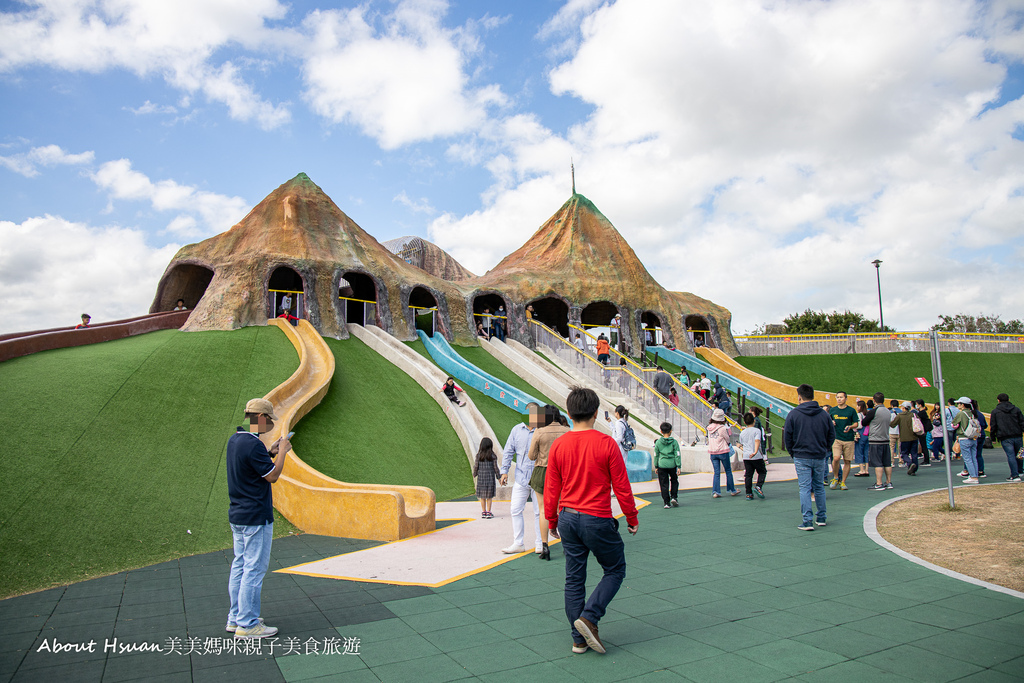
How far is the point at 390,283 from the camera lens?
22062 mm

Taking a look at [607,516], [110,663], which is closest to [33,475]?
[110,663]

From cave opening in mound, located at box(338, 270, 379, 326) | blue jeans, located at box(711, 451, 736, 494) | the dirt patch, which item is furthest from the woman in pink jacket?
cave opening in mound, located at box(338, 270, 379, 326)

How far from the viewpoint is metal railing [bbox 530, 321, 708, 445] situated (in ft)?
54.2

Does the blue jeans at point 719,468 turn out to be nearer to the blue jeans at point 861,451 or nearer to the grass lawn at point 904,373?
the blue jeans at point 861,451

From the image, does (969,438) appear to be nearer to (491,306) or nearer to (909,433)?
(909,433)

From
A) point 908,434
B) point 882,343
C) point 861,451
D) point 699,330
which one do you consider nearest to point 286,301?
point 861,451

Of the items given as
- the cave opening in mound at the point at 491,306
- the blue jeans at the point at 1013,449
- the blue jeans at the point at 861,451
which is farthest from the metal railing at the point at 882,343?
the blue jeans at the point at 1013,449

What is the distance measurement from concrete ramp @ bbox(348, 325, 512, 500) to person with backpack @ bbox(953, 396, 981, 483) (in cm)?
823

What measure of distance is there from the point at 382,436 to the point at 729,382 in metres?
17.5

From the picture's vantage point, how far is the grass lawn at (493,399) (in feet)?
49.3

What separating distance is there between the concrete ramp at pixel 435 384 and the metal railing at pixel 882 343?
22183 mm

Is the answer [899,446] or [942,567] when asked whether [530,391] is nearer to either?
[899,446]

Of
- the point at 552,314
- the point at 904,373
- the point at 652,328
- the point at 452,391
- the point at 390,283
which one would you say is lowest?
the point at 452,391

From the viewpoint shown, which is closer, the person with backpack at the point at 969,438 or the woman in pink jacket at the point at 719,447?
the woman in pink jacket at the point at 719,447
